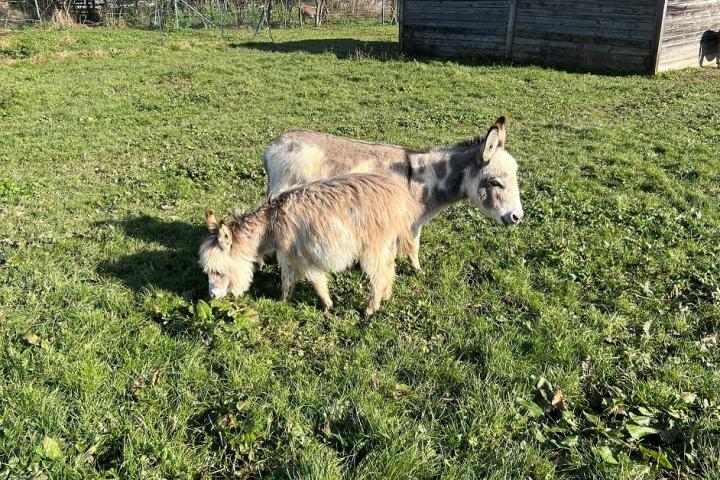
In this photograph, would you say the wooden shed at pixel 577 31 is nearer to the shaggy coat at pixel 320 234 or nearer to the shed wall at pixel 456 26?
the shed wall at pixel 456 26

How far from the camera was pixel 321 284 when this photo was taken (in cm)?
471

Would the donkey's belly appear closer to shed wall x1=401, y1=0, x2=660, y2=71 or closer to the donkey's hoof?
the donkey's hoof

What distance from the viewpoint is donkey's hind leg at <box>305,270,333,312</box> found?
4.62 metres

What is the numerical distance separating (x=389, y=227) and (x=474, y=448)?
2.10 meters

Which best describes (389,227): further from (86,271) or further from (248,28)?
(248,28)

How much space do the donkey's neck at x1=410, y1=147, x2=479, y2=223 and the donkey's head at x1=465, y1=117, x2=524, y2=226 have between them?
0.55ft

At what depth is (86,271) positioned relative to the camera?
17.1ft

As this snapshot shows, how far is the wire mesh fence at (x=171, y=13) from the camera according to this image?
27297 mm

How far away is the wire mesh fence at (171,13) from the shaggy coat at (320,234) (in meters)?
24.5

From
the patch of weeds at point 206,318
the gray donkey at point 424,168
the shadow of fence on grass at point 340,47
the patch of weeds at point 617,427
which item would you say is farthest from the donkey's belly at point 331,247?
the shadow of fence on grass at point 340,47

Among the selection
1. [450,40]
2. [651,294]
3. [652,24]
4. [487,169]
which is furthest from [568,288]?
[450,40]

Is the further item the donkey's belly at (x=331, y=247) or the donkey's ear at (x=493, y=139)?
the donkey's ear at (x=493, y=139)

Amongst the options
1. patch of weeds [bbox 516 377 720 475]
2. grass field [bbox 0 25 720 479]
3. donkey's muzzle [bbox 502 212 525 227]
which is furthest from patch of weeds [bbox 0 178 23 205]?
patch of weeds [bbox 516 377 720 475]

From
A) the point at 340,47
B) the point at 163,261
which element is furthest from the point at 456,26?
the point at 163,261
